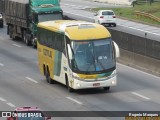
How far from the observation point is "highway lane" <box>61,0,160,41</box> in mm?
70500

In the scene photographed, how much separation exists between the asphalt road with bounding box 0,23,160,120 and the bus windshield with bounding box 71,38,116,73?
1.25 m

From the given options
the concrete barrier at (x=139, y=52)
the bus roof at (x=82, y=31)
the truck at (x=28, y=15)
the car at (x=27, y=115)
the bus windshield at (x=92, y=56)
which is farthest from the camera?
the truck at (x=28, y=15)

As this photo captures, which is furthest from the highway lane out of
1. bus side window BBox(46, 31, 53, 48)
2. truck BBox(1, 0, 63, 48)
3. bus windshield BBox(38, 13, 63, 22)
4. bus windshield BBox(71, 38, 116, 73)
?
bus windshield BBox(71, 38, 116, 73)

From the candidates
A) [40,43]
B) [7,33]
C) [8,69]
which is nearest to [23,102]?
[40,43]

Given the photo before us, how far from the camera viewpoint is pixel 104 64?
3550cm

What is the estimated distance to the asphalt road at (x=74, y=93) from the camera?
32531mm

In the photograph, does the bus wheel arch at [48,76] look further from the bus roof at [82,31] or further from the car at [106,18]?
the car at [106,18]

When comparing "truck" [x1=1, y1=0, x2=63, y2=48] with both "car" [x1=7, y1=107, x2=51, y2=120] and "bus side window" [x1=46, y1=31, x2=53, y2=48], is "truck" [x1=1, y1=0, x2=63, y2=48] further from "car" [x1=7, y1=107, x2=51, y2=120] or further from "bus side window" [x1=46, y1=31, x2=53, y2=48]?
"car" [x1=7, y1=107, x2=51, y2=120]

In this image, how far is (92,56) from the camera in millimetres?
35438

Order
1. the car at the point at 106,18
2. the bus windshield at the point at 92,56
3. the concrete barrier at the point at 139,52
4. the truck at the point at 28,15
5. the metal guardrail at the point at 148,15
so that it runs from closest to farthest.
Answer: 1. the bus windshield at the point at 92,56
2. the concrete barrier at the point at 139,52
3. the truck at the point at 28,15
4. the car at the point at 106,18
5. the metal guardrail at the point at 148,15

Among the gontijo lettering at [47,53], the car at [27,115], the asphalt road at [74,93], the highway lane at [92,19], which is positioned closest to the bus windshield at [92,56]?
the asphalt road at [74,93]

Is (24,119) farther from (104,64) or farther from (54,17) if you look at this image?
(54,17)

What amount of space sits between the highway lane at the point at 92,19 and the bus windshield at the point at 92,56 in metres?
27.5

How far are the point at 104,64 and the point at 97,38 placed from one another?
4.08ft
